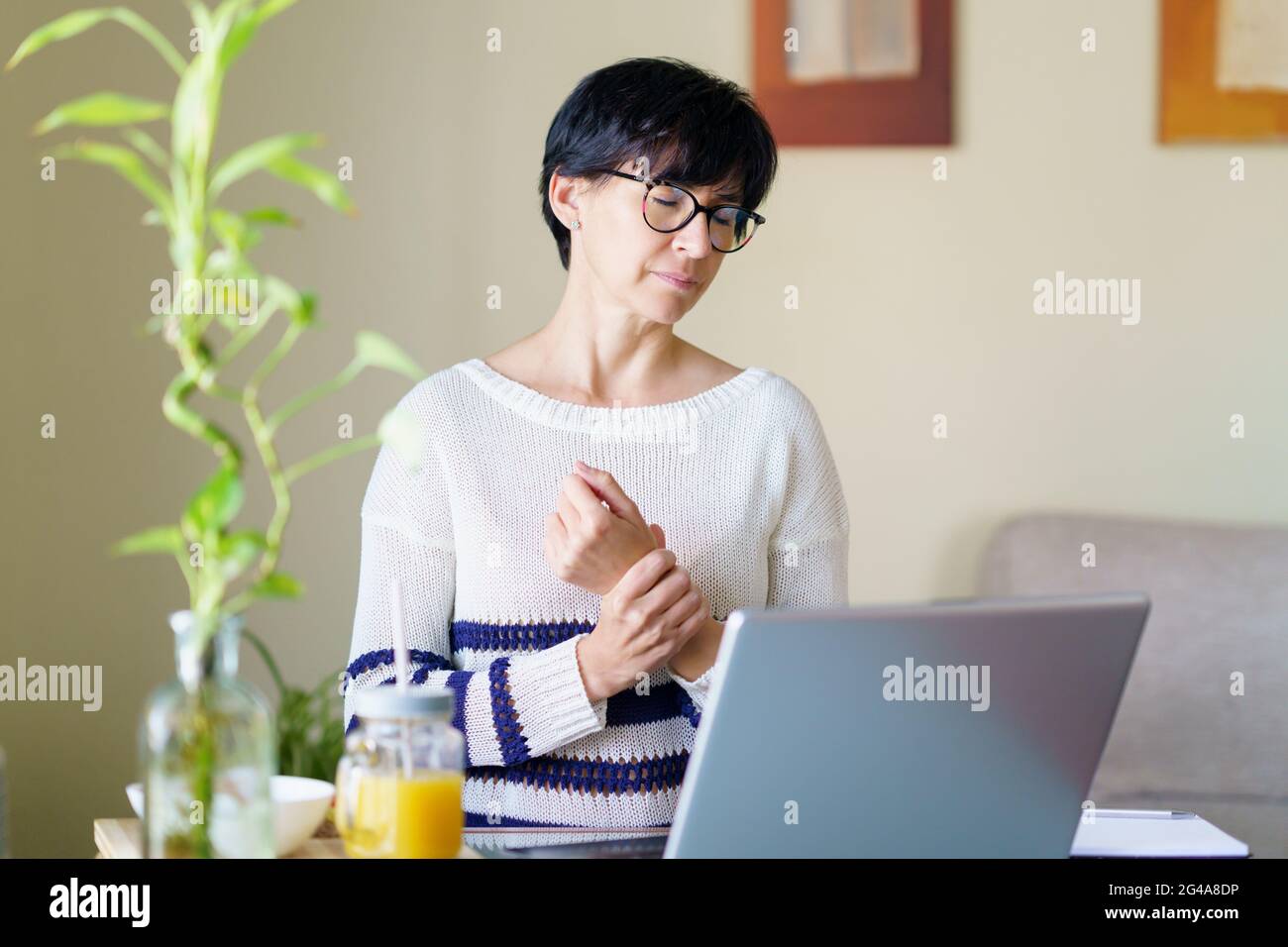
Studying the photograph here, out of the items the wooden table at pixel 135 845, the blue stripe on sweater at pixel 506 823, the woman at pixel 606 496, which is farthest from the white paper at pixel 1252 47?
the wooden table at pixel 135 845

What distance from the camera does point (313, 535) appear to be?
272 cm

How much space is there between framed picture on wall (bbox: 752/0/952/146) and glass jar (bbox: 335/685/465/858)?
81.9 inches

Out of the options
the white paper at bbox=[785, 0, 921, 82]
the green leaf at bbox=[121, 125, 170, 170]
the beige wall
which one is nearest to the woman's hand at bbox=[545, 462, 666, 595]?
the green leaf at bbox=[121, 125, 170, 170]

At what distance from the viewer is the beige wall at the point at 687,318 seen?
102 inches

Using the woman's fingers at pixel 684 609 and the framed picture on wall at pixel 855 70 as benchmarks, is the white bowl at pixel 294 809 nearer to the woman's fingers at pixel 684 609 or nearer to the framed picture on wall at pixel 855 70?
the woman's fingers at pixel 684 609

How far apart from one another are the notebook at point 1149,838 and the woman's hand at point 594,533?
0.49 metres

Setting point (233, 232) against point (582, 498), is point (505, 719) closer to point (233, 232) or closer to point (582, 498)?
point (582, 498)

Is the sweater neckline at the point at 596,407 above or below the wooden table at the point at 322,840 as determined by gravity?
above

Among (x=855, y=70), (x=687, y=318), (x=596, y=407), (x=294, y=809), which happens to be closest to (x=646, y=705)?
(x=596, y=407)

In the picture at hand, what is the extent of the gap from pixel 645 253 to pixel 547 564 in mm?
361

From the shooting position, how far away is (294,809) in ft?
3.34

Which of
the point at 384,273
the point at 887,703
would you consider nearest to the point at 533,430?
the point at 887,703

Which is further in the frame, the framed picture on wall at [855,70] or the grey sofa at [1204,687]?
the framed picture on wall at [855,70]
